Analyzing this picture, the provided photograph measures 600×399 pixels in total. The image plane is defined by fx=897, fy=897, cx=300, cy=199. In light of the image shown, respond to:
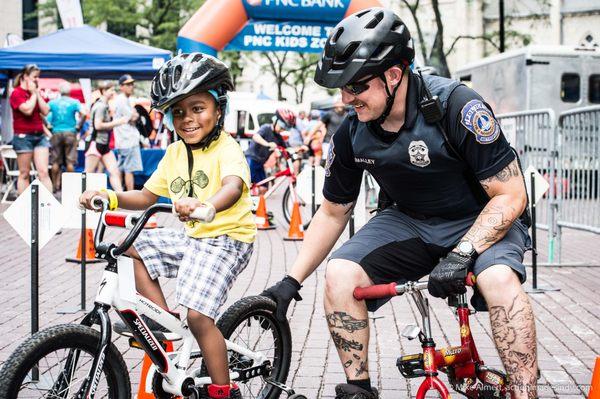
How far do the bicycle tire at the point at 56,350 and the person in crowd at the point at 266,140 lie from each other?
32.1 feet

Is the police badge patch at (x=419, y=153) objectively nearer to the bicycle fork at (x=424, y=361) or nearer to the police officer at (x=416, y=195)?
the police officer at (x=416, y=195)

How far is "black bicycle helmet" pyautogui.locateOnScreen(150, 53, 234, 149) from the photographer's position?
3.80m

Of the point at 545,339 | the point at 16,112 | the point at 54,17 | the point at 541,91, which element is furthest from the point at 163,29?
the point at 545,339

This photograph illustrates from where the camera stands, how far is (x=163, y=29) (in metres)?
39.0

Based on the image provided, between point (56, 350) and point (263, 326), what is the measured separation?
4.09 ft

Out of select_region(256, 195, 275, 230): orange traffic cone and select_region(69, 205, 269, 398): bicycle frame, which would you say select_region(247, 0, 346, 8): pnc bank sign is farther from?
select_region(69, 205, 269, 398): bicycle frame

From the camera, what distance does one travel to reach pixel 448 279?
10.2 feet

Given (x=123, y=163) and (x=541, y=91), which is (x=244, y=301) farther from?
(x=541, y=91)

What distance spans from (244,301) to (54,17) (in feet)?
132

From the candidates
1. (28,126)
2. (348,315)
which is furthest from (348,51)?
(28,126)

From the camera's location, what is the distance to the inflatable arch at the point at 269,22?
44.5 ft

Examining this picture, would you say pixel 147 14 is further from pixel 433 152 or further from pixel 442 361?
pixel 442 361

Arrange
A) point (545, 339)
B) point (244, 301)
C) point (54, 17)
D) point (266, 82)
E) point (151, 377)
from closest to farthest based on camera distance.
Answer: point (151, 377) → point (244, 301) → point (545, 339) → point (54, 17) → point (266, 82)

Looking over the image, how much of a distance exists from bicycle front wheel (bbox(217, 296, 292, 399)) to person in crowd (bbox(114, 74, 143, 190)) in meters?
9.88
